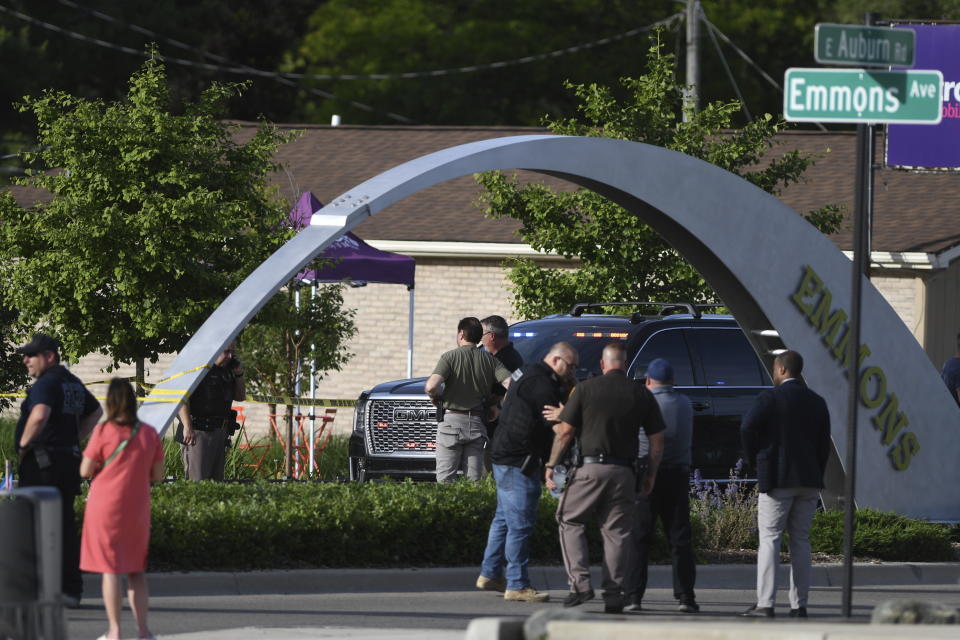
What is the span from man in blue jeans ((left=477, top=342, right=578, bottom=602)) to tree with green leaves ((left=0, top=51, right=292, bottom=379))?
679 cm

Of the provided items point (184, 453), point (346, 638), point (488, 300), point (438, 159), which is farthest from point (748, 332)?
point (488, 300)

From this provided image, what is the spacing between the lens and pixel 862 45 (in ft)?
30.4

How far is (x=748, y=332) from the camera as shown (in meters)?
14.8

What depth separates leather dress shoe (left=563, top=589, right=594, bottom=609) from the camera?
10.9m

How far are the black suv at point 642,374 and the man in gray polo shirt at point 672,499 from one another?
12.2ft

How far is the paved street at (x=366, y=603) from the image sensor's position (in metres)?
10.1

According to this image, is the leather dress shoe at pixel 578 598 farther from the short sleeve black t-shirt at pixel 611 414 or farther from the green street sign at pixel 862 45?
the green street sign at pixel 862 45

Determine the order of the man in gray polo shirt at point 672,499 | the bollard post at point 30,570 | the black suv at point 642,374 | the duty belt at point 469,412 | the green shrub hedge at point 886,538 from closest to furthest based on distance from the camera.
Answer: the bollard post at point 30,570, the man in gray polo shirt at point 672,499, the duty belt at point 469,412, the green shrub hedge at point 886,538, the black suv at point 642,374

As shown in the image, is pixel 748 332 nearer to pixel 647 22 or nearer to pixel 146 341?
pixel 146 341

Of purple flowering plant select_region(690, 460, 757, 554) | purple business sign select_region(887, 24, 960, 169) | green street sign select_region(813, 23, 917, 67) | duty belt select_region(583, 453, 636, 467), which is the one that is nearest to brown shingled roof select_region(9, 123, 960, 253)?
purple business sign select_region(887, 24, 960, 169)

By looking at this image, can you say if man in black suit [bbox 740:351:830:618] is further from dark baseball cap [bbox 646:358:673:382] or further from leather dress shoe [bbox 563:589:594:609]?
leather dress shoe [bbox 563:589:594:609]

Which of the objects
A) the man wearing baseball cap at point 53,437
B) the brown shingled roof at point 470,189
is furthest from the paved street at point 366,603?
the brown shingled roof at point 470,189

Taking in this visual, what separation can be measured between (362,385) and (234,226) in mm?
8447

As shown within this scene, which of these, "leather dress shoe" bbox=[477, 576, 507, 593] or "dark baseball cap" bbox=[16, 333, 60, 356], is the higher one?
"dark baseball cap" bbox=[16, 333, 60, 356]
